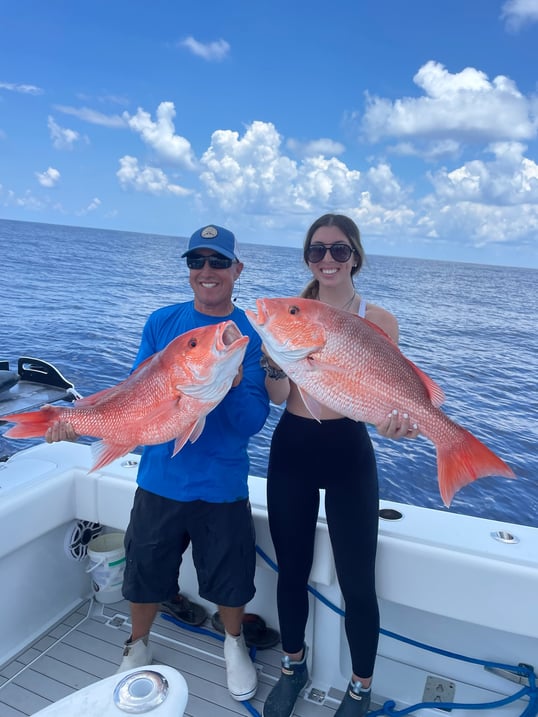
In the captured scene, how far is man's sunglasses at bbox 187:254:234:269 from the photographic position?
2.46 metres

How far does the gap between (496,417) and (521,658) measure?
25.2 ft

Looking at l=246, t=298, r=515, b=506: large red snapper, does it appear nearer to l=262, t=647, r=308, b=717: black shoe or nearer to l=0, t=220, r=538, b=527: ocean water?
l=0, t=220, r=538, b=527: ocean water

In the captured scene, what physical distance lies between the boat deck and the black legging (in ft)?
A: 2.31

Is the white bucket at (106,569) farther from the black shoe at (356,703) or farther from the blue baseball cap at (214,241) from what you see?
the blue baseball cap at (214,241)

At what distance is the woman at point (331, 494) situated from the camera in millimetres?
2348

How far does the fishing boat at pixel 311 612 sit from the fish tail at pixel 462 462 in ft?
2.06

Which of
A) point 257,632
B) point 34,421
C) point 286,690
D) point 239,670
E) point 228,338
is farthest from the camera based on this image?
point 257,632

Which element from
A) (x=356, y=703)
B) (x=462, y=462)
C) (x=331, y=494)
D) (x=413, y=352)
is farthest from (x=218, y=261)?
(x=413, y=352)

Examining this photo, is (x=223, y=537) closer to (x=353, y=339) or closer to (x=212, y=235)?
(x=353, y=339)

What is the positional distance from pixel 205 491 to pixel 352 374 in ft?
3.37

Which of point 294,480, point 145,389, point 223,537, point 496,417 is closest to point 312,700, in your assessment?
point 223,537

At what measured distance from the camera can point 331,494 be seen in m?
2.37

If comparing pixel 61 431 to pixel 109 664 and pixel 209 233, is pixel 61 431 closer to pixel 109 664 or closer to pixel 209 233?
pixel 209 233

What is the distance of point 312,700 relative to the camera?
2746 mm
